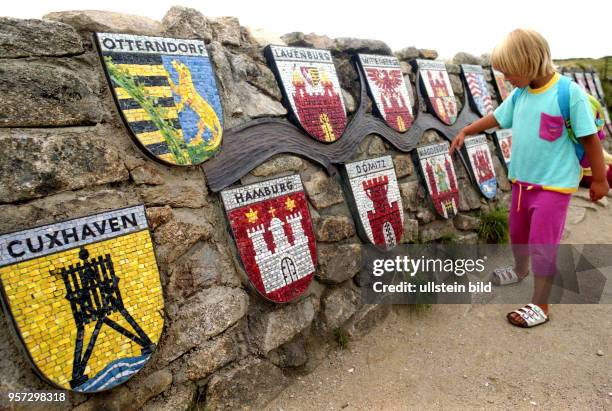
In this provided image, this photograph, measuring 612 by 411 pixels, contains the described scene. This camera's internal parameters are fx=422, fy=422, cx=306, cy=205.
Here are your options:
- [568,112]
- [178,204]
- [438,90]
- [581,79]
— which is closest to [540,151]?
[568,112]

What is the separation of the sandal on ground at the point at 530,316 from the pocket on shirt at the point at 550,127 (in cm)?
99

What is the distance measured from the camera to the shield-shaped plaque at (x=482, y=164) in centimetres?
351

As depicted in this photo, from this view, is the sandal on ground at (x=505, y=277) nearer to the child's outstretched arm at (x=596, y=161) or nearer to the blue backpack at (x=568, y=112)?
the child's outstretched arm at (x=596, y=161)

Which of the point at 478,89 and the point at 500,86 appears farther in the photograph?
the point at 500,86

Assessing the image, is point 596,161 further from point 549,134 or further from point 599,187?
point 549,134

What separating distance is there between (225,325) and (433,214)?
5.97ft

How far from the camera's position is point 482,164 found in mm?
3613

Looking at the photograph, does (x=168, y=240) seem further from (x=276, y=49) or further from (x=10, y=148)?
(x=276, y=49)

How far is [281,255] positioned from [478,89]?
2.85 metres

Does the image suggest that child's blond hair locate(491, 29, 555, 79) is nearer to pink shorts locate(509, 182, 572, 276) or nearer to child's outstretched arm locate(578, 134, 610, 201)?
child's outstretched arm locate(578, 134, 610, 201)

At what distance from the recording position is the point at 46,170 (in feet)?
4.52

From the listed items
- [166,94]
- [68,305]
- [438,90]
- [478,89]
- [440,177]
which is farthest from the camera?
[478,89]

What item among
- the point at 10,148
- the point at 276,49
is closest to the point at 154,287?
the point at 10,148

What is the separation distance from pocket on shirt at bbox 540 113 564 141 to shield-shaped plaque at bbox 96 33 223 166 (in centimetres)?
168
